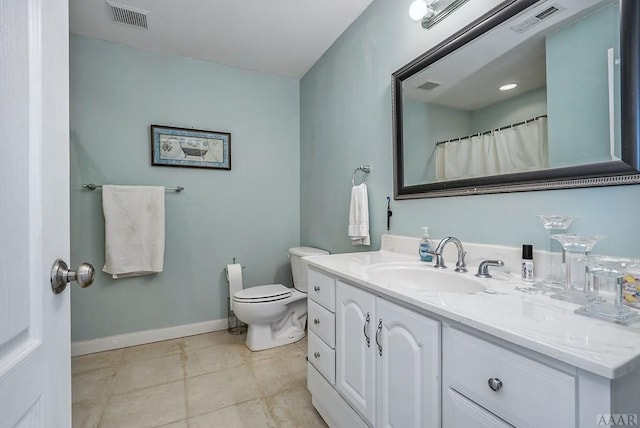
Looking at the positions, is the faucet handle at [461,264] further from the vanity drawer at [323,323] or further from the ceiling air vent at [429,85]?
the ceiling air vent at [429,85]

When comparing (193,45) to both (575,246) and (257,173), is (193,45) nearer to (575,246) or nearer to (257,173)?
(257,173)

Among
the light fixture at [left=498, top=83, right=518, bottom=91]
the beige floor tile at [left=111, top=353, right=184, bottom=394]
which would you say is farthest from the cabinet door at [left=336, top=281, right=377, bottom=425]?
the beige floor tile at [left=111, top=353, right=184, bottom=394]

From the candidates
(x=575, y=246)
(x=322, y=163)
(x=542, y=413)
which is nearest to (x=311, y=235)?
(x=322, y=163)

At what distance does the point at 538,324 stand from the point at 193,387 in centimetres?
186

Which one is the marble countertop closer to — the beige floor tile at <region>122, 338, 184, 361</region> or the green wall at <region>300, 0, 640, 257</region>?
the green wall at <region>300, 0, 640, 257</region>

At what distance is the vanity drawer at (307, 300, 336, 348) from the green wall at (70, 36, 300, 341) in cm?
134

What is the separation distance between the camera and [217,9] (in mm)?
1918

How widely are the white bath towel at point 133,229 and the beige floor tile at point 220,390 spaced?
96cm

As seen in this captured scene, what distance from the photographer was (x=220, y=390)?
5.64ft

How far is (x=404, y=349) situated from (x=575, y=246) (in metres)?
Result: 0.58

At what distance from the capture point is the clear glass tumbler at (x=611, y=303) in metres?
0.63

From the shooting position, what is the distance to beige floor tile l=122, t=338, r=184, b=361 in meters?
2.14

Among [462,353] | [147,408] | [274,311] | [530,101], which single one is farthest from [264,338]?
[530,101]

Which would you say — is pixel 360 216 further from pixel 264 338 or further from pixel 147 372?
pixel 147 372
